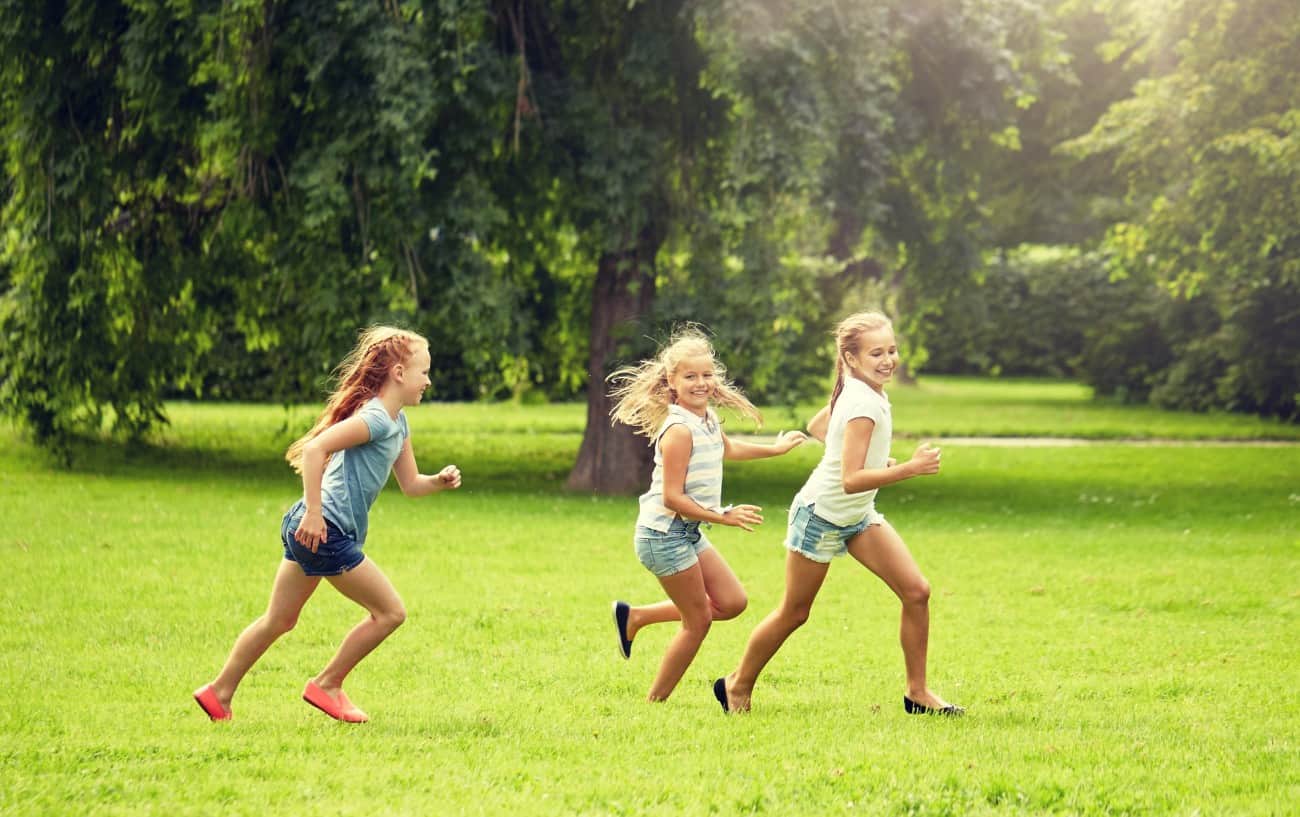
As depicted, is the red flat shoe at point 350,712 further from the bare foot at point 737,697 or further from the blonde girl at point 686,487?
the bare foot at point 737,697

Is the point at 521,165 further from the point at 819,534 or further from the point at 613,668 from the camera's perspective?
the point at 819,534

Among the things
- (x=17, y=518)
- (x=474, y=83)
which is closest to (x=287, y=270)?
(x=474, y=83)

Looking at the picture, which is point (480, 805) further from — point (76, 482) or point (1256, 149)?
point (1256, 149)

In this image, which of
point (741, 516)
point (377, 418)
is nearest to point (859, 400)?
point (741, 516)

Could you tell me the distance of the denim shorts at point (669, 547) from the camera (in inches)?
268

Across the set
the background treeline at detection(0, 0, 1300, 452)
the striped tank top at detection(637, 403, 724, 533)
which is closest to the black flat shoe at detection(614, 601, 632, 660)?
the striped tank top at detection(637, 403, 724, 533)

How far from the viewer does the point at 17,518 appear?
47.6 ft

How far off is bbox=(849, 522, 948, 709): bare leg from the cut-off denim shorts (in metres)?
2.09

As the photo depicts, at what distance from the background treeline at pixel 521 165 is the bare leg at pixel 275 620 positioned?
9.12 metres

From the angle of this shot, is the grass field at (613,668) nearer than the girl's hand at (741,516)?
Yes

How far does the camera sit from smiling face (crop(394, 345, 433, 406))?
6.54 meters

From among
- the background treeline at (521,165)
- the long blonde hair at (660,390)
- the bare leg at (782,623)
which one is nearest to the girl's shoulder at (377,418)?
the long blonde hair at (660,390)

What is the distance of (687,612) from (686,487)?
554mm

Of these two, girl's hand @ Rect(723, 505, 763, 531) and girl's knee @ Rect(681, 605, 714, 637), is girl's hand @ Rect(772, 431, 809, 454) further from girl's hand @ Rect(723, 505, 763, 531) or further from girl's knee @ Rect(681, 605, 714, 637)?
girl's knee @ Rect(681, 605, 714, 637)
